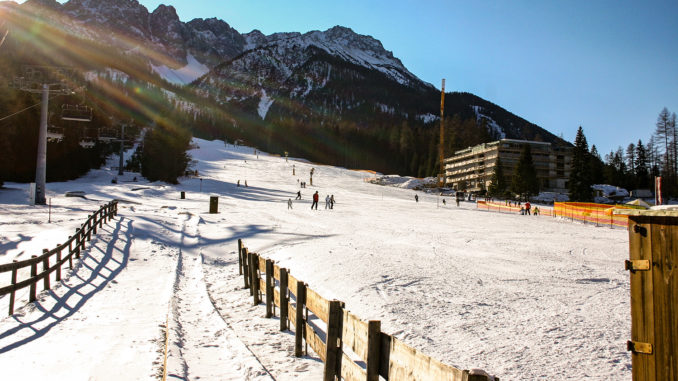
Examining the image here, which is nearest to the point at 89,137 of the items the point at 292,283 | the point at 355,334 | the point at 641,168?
the point at 292,283

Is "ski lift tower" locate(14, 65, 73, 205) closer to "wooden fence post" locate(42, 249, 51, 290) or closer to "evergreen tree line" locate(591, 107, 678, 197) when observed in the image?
"wooden fence post" locate(42, 249, 51, 290)

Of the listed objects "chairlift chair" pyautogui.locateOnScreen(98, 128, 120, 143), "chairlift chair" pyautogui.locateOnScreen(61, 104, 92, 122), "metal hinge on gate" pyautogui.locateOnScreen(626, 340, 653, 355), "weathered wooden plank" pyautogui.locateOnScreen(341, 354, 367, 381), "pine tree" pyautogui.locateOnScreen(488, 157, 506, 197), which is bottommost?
"weathered wooden plank" pyautogui.locateOnScreen(341, 354, 367, 381)

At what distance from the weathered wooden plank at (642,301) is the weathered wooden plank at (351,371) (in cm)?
262

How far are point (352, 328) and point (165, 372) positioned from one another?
2.93m

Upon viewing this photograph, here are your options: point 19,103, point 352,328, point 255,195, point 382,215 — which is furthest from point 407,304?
point 19,103

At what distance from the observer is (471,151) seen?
121 meters

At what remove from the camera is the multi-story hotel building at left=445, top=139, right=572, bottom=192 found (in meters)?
111

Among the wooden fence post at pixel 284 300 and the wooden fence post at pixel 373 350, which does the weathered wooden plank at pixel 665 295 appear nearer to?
the wooden fence post at pixel 373 350

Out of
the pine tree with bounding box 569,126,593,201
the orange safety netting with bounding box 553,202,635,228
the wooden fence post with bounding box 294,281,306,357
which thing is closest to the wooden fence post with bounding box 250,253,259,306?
the wooden fence post with bounding box 294,281,306,357

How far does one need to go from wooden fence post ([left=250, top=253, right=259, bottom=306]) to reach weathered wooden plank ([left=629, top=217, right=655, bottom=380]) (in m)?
9.10

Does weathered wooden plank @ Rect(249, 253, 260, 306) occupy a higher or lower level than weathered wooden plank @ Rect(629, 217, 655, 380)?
lower

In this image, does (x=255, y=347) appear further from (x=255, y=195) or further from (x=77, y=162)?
(x=77, y=162)

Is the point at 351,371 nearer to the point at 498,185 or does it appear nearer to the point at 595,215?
the point at 595,215

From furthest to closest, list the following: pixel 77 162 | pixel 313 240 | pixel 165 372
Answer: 1. pixel 77 162
2. pixel 313 240
3. pixel 165 372
